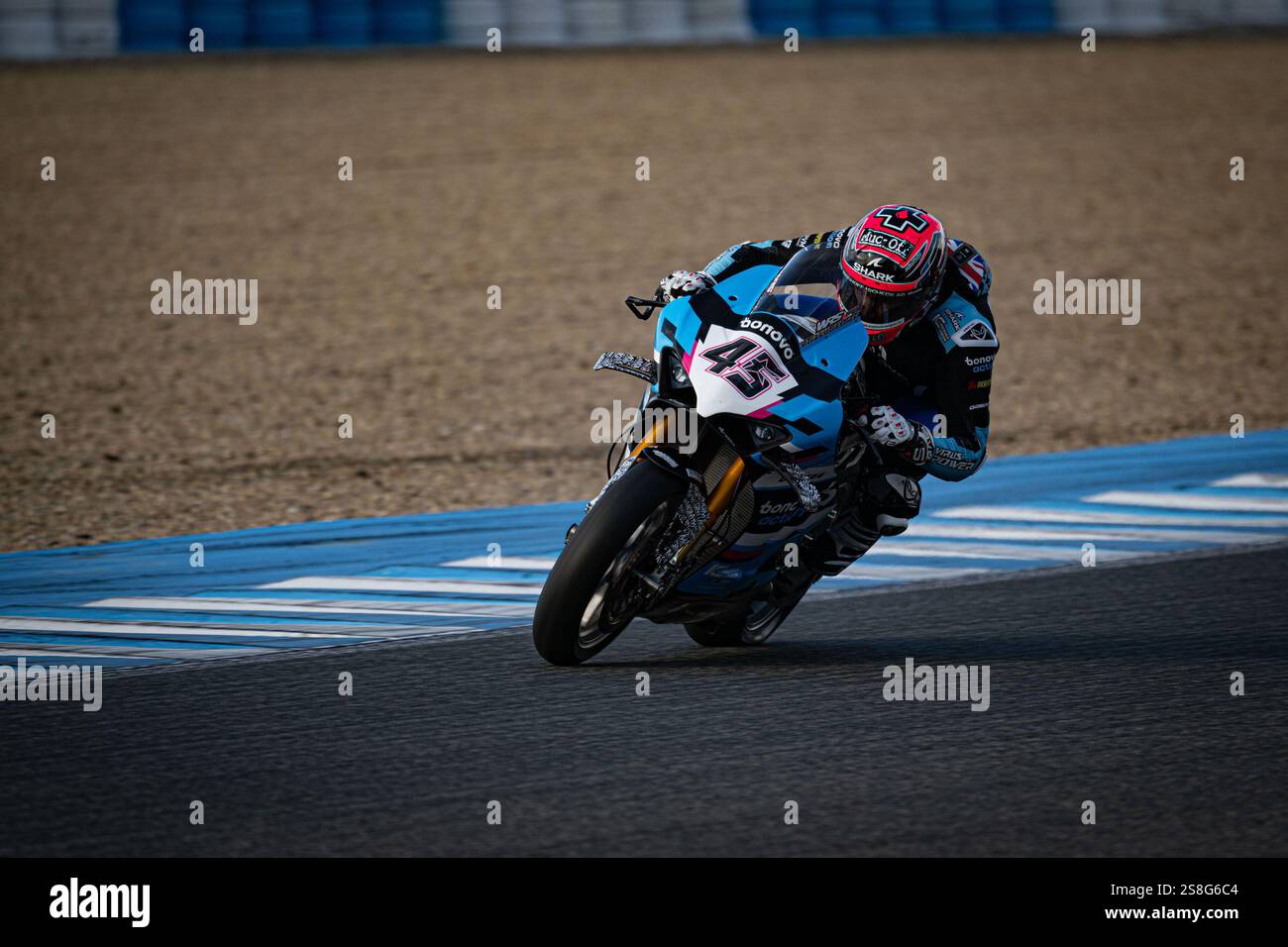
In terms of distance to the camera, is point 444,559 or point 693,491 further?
point 444,559

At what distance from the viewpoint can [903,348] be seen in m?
6.16

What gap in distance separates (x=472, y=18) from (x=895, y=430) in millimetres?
22059

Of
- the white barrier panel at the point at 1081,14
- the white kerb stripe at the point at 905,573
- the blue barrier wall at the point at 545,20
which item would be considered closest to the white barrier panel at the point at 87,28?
the blue barrier wall at the point at 545,20

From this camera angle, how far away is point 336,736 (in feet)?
16.6

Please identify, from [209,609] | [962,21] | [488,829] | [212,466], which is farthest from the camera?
[962,21]

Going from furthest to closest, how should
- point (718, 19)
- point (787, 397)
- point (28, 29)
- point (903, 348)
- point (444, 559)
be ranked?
point (718, 19) < point (28, 29) < point (444, 559) < point (903, 348) < point (787, 397)

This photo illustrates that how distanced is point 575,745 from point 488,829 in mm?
700

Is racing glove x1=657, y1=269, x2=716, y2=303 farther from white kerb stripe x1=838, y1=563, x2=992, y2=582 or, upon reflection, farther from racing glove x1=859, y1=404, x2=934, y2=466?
white kerb stripe x1=838, y1=563, x2=992, y2=582

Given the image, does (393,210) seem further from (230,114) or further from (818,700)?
(818,700)

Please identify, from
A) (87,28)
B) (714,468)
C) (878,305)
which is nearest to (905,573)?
(878,305)

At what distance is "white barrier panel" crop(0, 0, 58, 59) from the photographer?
23.8m

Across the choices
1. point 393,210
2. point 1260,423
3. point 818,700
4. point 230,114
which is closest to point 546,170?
point 393,210

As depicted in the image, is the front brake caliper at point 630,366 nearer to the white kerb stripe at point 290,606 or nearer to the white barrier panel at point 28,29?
the white kerb stripe at point 290,606

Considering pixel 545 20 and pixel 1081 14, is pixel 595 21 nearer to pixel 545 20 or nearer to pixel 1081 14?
pixel 545 20
